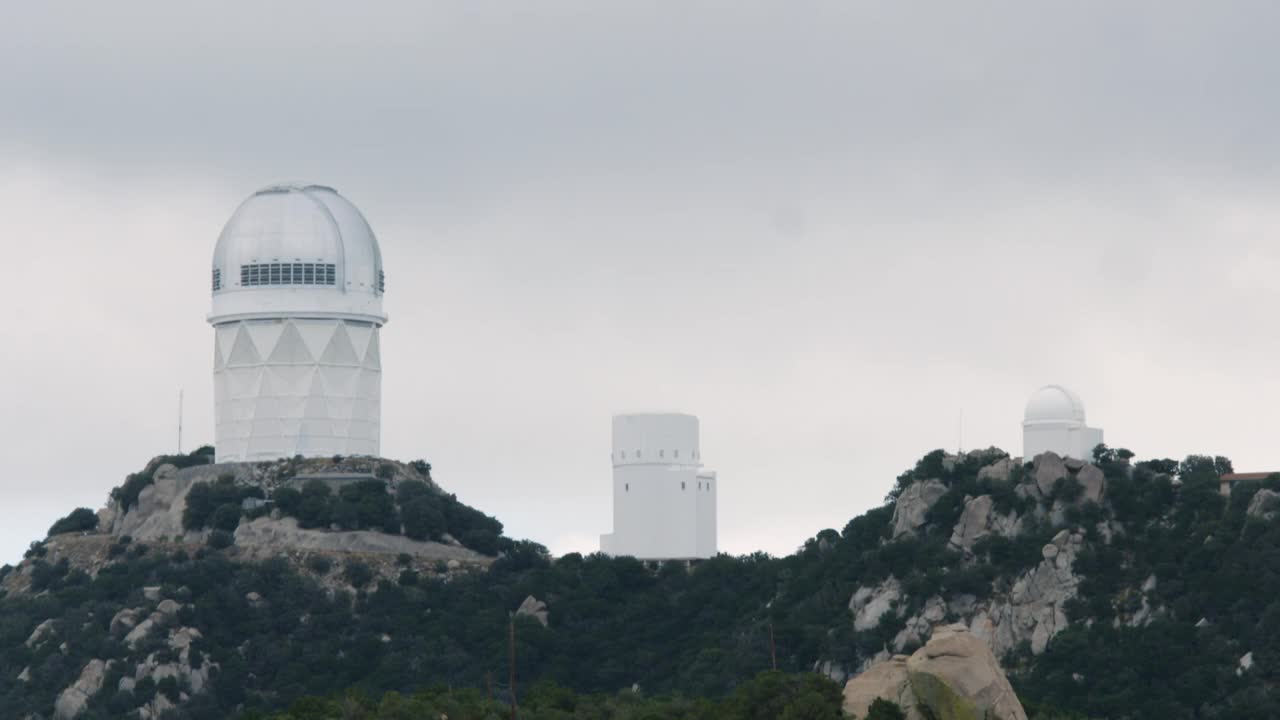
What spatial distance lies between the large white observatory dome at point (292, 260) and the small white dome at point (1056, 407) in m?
41.7

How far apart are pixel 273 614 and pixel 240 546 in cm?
699

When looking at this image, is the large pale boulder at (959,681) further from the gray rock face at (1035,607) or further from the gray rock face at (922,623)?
the gray rock face at (922,623)

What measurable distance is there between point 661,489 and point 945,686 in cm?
5015

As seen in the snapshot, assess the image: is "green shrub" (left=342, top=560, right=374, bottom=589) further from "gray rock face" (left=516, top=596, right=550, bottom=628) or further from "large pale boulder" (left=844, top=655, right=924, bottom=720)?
"large pale boulder" (left=844, top=655, right=924, bottom=720)

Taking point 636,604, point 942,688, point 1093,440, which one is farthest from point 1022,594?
point 942,688

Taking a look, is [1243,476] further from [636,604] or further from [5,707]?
[5,707]

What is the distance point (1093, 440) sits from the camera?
139 meters

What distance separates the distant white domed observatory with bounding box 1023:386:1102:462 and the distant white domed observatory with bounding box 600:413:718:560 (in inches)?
752

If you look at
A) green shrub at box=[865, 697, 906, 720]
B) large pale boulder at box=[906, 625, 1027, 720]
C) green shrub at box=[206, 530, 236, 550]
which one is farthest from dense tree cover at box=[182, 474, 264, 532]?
green shrub at box=[865, 697, 906, 720]

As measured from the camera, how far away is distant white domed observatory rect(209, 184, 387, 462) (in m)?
160

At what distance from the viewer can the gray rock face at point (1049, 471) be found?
136 metres

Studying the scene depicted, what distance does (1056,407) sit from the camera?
5472 inches

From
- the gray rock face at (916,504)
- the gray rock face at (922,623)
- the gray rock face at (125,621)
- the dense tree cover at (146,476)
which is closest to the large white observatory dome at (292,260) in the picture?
the dense tree cover at (146,476)

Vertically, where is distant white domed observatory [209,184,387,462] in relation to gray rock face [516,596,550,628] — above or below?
above
